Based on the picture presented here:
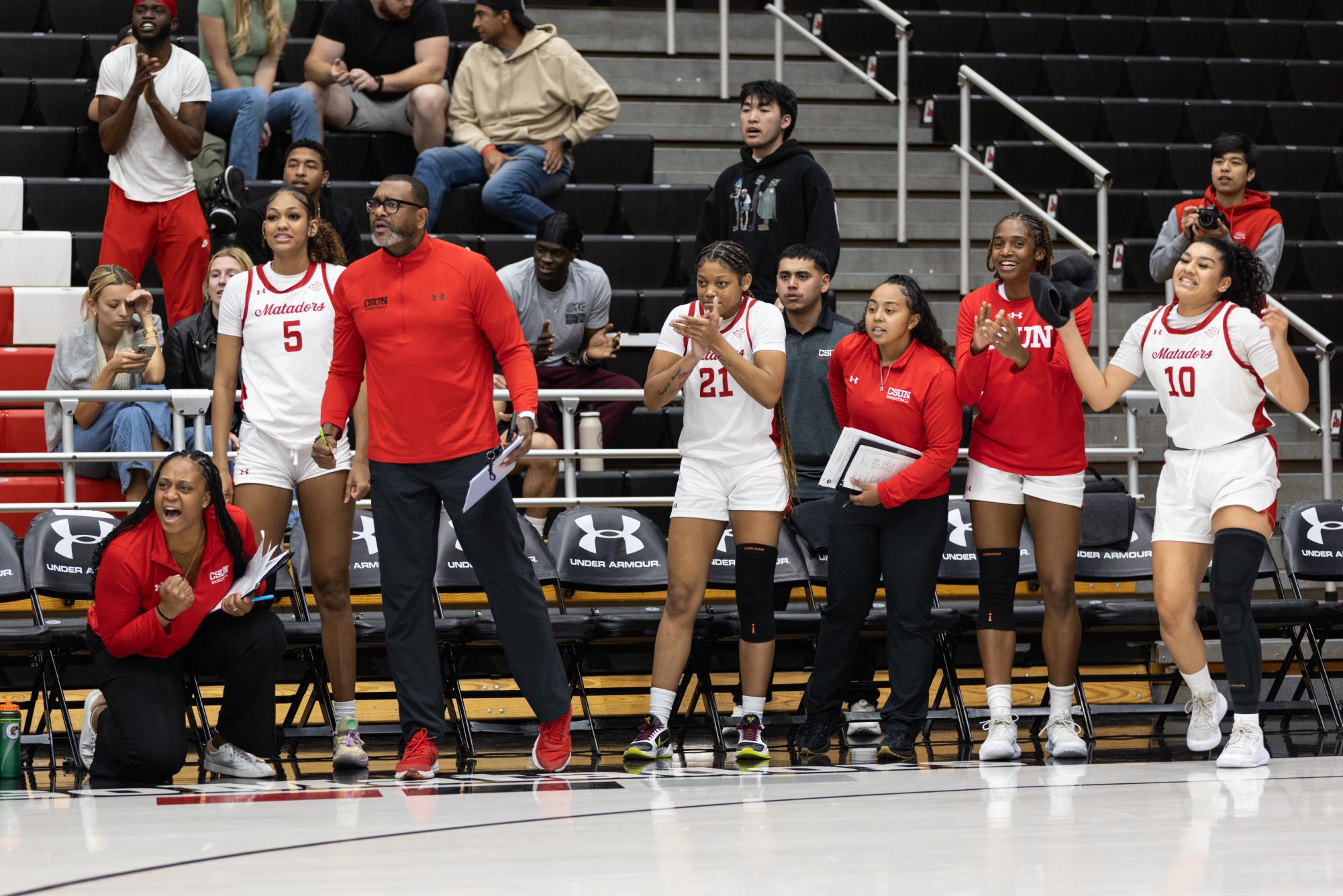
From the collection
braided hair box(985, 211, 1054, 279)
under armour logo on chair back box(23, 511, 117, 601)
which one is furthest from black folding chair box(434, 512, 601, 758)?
braided hair box(985, 211, 1054, 279)

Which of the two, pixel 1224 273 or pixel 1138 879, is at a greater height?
pixel 1224 273

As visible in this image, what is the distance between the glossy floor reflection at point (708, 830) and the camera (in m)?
3.49

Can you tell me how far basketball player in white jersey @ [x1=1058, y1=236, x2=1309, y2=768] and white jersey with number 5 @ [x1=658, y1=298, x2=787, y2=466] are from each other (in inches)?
38.9

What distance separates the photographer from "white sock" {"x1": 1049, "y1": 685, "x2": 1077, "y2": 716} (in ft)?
18.7

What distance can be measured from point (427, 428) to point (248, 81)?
12.9ft

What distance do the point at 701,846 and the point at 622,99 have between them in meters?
6.64

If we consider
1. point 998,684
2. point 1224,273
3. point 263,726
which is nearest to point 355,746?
point 263,726

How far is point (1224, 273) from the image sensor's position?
552 cm

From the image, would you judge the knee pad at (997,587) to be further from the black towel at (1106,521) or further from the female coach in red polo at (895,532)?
the black towel at (1106,521)

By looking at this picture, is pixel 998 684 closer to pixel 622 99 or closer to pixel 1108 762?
pixel 1108 762

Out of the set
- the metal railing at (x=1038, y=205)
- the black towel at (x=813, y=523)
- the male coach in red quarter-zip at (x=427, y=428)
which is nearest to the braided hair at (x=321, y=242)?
the male coach in red quarter-zip at (x=427, y=428)

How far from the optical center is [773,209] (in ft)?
21.8

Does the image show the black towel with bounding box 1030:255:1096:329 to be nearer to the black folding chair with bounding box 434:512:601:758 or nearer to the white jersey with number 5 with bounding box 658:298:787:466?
the white jersey with number 5 with bounding box 658:298:787:466

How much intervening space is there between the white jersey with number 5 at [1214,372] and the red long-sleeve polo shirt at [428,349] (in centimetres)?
207
